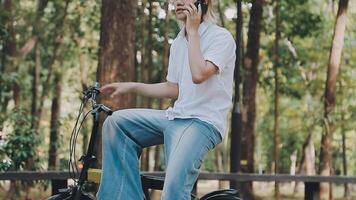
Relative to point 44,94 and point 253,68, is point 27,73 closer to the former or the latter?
point 44,94

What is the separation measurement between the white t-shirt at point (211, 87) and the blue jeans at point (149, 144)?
45 mm

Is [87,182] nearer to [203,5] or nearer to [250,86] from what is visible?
[203,5]

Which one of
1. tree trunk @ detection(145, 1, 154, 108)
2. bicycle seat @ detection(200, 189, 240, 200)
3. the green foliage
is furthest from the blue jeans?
tree trunk @ detection(145, 1, 154, 108)

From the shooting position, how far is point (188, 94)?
10.7 feet

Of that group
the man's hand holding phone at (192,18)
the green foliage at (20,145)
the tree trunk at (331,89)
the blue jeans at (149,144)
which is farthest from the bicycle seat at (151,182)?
the tree trunk at (331,89)

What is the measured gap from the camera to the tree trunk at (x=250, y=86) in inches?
573

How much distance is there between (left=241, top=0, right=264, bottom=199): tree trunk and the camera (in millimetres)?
14555

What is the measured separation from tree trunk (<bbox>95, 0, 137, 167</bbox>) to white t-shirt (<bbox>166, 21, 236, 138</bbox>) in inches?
165

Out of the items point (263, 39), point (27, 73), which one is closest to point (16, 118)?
point (27, 73)

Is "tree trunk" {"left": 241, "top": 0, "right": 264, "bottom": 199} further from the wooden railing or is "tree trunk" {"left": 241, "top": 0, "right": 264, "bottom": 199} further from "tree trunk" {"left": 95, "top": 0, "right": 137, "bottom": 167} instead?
"tree trunk" {"left": 95, "top": 0, "right": 137, "bottom": 167}

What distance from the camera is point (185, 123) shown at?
3193 mm

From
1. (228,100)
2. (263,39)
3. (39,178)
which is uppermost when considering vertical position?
(263,39)

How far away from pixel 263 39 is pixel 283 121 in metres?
9.20

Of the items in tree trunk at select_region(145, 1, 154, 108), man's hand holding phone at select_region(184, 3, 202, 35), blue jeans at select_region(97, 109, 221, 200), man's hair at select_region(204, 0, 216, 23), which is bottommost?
blue jeans at select_region(97, 109, 221, 200)
